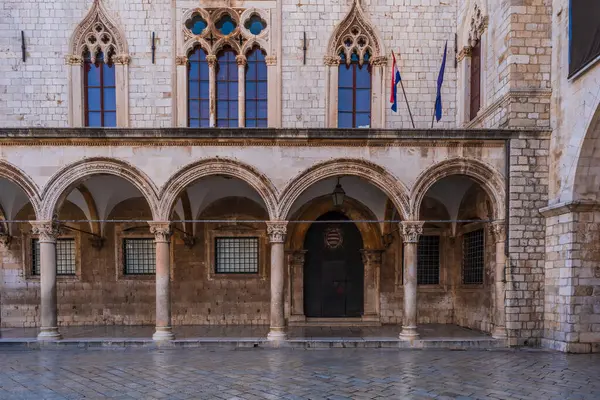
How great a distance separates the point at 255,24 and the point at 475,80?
6908mm

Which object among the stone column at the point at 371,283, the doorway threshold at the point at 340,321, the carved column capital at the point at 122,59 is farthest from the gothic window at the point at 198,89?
the doorway threshold at the point at 340,321

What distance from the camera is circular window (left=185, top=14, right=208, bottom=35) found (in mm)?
14156

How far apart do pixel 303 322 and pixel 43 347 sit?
705 cm

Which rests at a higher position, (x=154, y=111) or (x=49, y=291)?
(x=154, y=111)

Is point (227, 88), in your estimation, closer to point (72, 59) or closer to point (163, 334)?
point (72, 59)

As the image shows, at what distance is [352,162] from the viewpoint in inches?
436

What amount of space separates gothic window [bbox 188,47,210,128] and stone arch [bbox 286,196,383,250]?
4215mm

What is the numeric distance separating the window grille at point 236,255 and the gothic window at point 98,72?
482 cm

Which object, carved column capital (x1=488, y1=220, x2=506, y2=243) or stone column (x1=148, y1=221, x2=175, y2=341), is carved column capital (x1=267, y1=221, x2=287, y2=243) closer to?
stone column (x1=148, y1=221, x2=175, y2=341)

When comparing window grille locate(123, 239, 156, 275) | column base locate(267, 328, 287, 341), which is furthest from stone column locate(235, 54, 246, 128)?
column base locate(267, 328, 287, 341)

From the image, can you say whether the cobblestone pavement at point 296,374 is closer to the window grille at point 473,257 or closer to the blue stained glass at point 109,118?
the window grille at point 473,257

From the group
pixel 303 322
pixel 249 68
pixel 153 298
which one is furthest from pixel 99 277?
pixel 249 68

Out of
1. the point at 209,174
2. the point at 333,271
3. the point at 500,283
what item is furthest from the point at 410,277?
the point at 209,174

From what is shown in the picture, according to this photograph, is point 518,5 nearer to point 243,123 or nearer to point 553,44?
point 553,44
